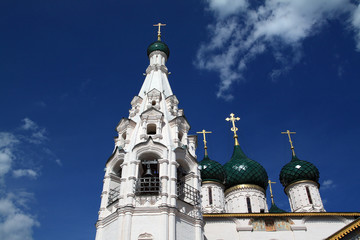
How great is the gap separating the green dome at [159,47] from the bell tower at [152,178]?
4.14 meters

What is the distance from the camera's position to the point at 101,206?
12.2 m

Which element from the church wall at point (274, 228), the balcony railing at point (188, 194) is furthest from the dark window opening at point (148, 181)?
the church wall at point (274, 228)

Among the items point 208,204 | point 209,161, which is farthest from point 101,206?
point 209,161

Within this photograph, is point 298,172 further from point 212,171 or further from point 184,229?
point 184,229

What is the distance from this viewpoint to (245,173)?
20125 millimetres

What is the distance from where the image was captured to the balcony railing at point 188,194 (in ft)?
40.7

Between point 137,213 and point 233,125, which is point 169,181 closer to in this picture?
point 137,213

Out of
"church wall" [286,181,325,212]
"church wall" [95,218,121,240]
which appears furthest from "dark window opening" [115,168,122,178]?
"church wall" [286,181,325,212]

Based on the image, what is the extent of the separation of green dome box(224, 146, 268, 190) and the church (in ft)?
0.17

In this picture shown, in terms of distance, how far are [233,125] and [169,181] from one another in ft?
39.9

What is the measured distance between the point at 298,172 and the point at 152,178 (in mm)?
10830

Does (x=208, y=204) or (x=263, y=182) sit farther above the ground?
(x=263, y=182)

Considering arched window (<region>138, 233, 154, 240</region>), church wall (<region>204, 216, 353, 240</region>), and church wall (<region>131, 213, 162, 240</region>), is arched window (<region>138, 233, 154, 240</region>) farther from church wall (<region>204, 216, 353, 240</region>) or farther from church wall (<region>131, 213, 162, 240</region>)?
church wall (<region>204, 216, 353, 240</region>)

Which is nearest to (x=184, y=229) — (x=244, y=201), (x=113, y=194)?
(x=113, y=194)
